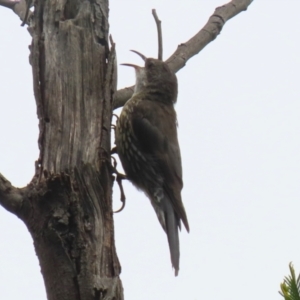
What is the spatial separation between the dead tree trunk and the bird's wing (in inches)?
46.5

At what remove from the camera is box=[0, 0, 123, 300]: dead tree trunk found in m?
3.13

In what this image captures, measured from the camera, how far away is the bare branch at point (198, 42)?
16.0ft

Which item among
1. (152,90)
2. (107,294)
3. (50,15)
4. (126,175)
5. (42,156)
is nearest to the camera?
(107,294)

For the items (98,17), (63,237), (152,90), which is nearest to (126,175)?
(152,90)

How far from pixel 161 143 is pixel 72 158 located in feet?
5.54

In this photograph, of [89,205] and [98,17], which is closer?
[89,205]

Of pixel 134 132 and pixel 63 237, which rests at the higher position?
pixel 134 132

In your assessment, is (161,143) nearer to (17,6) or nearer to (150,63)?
(150,63)

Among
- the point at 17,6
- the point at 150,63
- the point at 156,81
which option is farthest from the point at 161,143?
the point at 17,6

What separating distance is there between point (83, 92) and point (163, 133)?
59.8 inches

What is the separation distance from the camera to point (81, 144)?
3.43m

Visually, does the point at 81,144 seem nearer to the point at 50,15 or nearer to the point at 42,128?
the point at 42,128

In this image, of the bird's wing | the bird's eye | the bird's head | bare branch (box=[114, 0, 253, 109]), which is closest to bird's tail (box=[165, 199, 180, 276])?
the bird's wing

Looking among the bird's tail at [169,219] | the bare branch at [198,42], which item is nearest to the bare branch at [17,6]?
the bare branch at [198,42]
